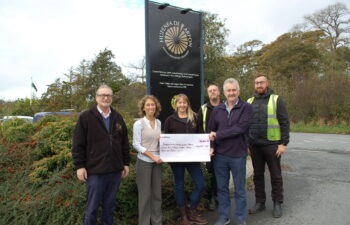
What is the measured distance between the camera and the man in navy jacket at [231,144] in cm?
349

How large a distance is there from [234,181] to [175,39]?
2913 millimetres

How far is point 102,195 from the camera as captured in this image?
10.1 feet

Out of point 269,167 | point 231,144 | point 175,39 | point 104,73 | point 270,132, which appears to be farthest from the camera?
point 104,73

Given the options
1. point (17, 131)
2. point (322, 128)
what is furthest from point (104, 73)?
Answer: point (17, 131)

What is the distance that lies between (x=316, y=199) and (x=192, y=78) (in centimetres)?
313

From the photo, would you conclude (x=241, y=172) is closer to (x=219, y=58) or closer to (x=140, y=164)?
(x=140, y=164)

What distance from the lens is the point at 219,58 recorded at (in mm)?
22312

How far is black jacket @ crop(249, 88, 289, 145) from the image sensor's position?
397cm

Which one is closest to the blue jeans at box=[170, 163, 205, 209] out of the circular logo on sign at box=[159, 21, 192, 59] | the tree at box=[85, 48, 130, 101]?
the circular logo on sign at box=[159, 21, 192, 59]

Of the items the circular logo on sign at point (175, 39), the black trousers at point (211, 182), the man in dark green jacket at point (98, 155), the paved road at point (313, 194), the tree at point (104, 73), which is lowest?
the paved road at point (313, 194)

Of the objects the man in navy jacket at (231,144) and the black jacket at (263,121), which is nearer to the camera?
the man in navy jacket at (231,144)

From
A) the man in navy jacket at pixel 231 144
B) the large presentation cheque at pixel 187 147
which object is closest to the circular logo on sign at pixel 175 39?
the man in navy jacket at pixel 231 144

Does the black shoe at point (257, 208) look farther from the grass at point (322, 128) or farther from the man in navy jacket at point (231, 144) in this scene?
the grass at point (322, 128)

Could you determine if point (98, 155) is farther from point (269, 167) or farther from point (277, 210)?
point (277, 210)
